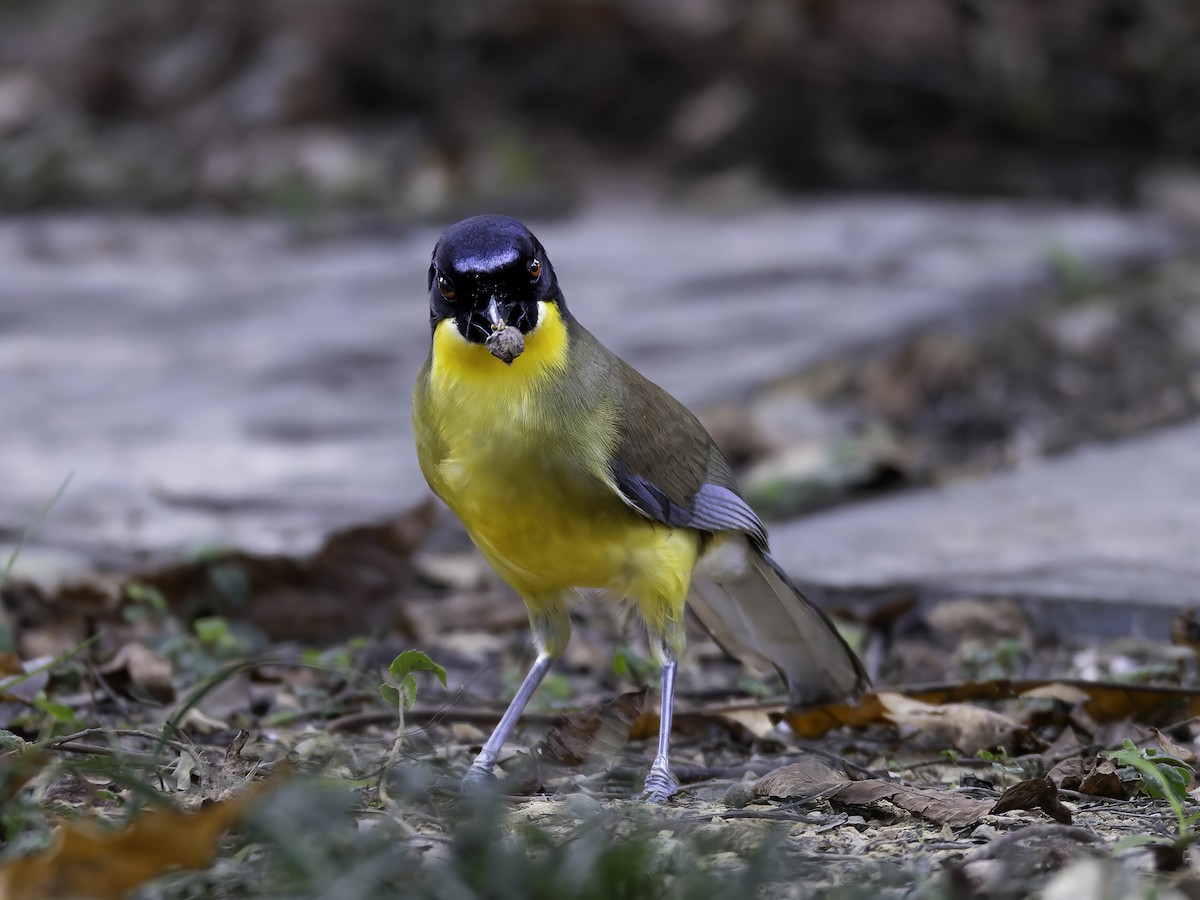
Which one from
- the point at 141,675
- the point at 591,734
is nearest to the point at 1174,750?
the point at 591,734

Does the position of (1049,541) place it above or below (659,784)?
above

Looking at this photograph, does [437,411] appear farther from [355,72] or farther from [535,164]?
[355,72]

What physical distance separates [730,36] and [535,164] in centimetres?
167

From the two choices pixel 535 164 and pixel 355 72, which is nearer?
pixel 535 164

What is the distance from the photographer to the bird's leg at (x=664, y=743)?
11.7 feet

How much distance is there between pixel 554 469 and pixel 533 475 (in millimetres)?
51

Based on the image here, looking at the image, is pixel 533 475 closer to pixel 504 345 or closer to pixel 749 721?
pixel 504 345

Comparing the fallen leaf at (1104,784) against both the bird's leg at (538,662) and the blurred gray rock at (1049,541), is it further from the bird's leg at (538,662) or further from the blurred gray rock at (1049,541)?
the blurred gray rock at (1049,541)

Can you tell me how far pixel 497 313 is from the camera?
12.2 feet

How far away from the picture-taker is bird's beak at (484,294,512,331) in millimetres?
3703

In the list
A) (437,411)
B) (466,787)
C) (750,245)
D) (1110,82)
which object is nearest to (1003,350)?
(750,245)

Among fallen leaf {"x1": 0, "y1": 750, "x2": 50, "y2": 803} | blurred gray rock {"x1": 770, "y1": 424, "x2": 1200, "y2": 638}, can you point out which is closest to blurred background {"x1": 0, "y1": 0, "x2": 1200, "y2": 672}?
blurred gray rock {"x1": 770, "y1": 424, "x2": 1200, "y2": 638}

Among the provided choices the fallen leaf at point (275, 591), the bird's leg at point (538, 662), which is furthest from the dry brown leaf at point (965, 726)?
the fallen leaf at point (275, 591)

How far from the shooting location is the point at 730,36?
39.3ft
